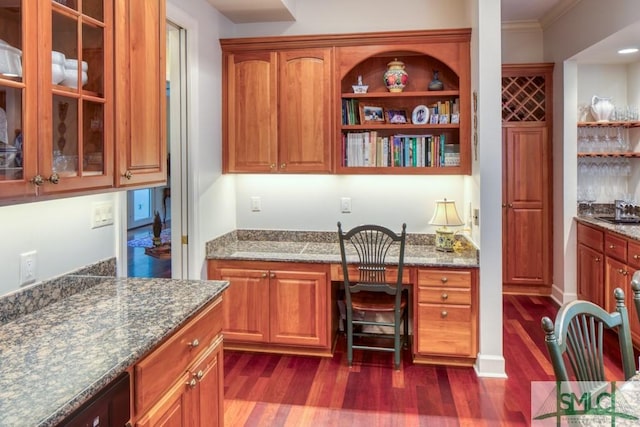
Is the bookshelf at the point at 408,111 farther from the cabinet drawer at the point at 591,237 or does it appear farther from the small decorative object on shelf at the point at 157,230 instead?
the small decorative object on shelf at the point at 157,230

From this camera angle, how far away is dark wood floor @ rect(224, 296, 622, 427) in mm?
2529

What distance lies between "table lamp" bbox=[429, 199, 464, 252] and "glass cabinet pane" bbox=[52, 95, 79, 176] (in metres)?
2.45

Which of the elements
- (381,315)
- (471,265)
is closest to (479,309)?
(471,265)

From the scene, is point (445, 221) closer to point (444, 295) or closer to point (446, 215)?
point (446, 215)

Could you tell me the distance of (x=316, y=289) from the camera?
3.23 metres

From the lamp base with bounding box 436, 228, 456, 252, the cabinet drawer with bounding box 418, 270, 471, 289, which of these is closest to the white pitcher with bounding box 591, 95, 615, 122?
the lamp base with bounding box 436, 228, 456, 252

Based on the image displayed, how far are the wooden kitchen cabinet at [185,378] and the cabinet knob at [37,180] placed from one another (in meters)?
0.61

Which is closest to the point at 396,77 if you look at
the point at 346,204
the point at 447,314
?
the point at 346,204

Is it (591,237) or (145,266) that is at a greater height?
(591,237)

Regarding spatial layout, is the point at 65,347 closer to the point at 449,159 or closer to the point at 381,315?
the point at 381,315

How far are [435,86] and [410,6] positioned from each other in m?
0.65

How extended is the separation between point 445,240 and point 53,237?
8.30 feet

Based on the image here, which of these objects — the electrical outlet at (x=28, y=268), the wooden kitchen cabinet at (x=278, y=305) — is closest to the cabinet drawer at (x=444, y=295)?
the wooden kitchen cabinet at (x=278, y=305)

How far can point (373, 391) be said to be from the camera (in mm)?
2840
